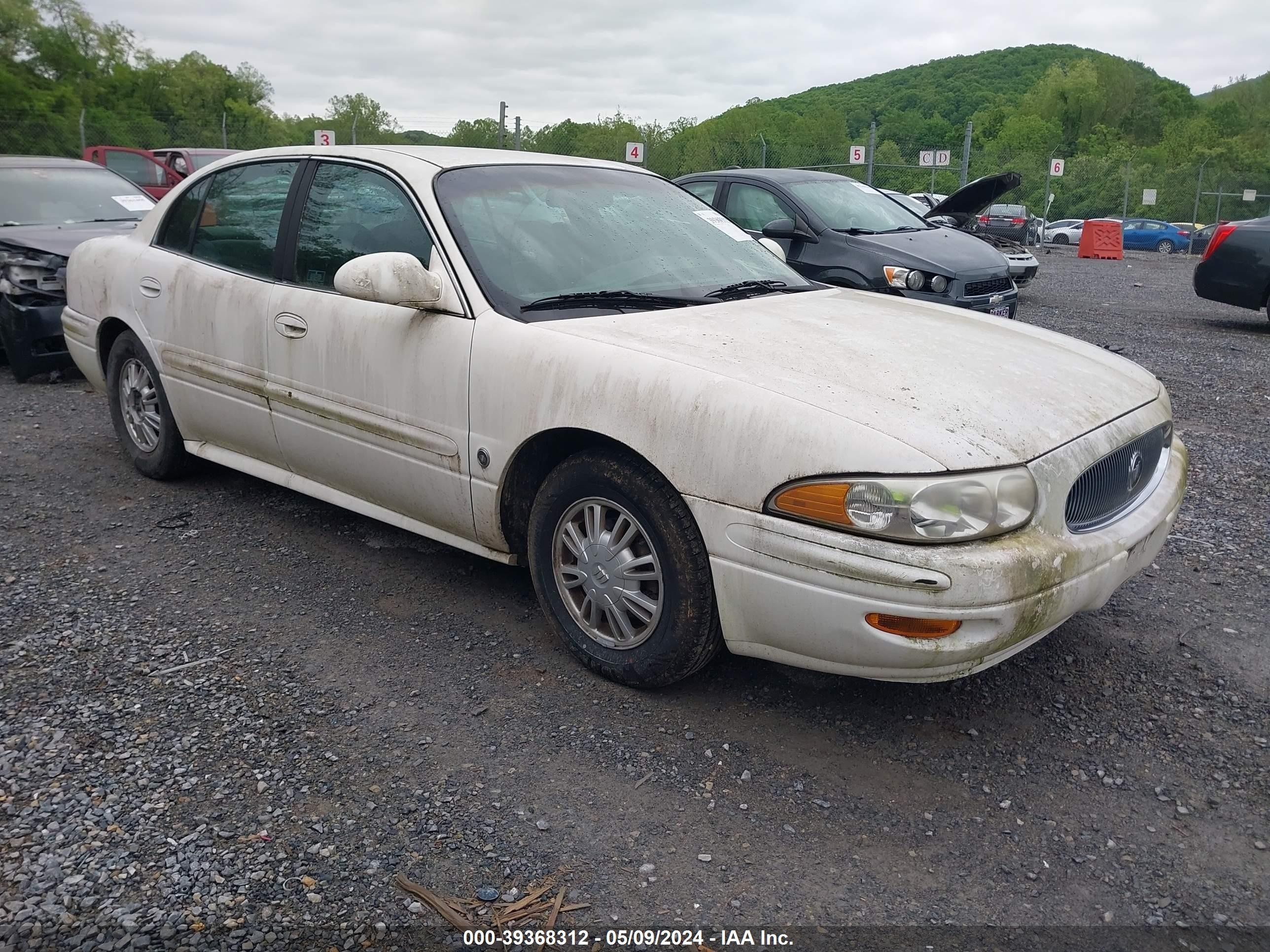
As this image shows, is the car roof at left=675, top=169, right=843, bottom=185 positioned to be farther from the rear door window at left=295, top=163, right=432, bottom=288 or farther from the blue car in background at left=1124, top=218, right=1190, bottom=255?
the blue car in background at left=1124, top=218, right=1190, bottom=255

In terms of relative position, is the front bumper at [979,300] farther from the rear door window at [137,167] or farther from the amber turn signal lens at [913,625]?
the rear door window at [137,167]

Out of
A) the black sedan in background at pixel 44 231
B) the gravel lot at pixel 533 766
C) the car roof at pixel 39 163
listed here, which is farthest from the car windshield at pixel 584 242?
the car roof at pixel 39 163

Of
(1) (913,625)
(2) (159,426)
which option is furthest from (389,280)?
(2) (159,426)

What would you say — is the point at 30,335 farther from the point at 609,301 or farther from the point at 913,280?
the point at 913,280

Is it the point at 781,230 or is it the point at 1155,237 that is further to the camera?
the point at 1155,237

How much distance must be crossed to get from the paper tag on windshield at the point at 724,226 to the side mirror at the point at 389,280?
1.34 m

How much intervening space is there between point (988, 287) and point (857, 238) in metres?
1.13

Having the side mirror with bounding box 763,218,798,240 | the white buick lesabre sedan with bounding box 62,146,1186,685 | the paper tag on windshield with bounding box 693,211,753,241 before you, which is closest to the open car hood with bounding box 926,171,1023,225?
the side mirror with bounding box 763,218,798,240

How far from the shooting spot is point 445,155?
402 cm

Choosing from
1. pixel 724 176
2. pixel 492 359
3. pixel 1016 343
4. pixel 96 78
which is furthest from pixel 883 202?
pixel 96 78

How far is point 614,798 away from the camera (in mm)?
2662

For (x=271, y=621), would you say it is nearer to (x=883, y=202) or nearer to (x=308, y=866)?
(x=308, y=866)

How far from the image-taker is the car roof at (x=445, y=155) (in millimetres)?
3941

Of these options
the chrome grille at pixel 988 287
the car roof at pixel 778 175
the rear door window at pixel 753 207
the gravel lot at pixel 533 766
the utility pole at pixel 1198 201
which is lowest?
the gravel lot at pixel 533 766
